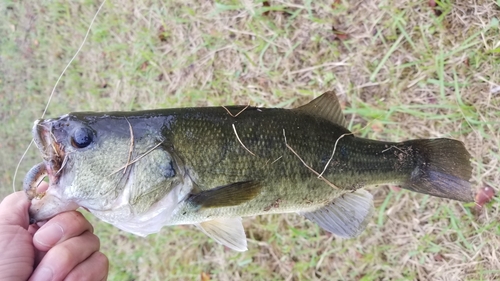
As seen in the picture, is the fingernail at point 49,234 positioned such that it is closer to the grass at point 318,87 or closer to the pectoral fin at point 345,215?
the pectoral fin at point 345,215

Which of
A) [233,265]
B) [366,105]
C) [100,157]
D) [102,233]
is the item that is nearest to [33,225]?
[100,157]

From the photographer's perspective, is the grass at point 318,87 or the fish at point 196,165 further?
the grass at point 318,87

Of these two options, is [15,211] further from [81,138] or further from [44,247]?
[81,138]

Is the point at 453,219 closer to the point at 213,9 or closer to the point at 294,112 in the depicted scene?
the point at 294,112

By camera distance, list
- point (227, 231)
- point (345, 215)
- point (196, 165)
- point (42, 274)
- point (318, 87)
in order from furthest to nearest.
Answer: point (318, 87) < point (345, 215) < point (227, 231) < point (196, 165) < point (42, 274)

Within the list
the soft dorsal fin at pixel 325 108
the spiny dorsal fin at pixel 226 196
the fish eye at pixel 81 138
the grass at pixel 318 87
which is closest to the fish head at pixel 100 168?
the fish eye at pixel 81 138

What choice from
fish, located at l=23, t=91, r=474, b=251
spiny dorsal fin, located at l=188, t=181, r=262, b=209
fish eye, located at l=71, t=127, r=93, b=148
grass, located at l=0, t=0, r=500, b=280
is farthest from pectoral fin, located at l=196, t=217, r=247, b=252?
grass, located at l=0, t=0, r=500, b=280

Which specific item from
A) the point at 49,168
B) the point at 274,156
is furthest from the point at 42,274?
the point at 274,156
